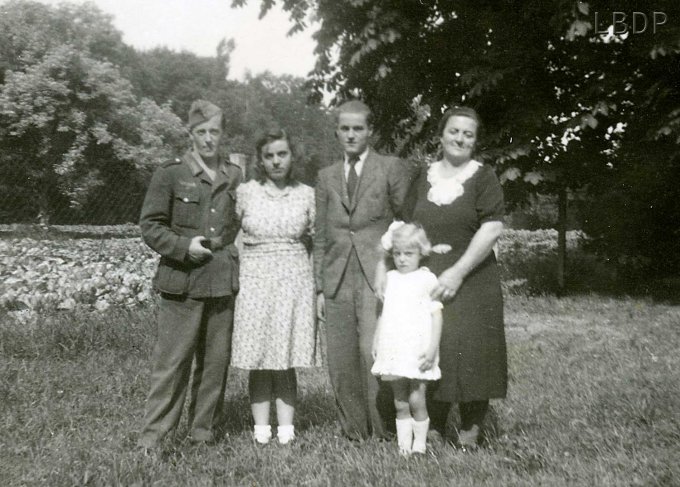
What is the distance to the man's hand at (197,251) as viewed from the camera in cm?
389

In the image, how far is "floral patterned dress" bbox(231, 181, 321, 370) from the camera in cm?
415

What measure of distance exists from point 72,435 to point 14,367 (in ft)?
4.91

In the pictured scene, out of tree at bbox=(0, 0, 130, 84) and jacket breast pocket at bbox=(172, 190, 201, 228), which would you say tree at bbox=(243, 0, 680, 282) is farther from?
tree at bbox=(0, 0, 130, 84)

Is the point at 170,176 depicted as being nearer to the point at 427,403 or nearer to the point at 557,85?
the point at 427,403

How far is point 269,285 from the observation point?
4.15 m

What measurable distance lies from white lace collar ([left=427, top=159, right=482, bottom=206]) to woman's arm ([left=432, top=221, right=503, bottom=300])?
0.83ft

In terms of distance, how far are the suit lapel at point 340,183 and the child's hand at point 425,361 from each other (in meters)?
1.03

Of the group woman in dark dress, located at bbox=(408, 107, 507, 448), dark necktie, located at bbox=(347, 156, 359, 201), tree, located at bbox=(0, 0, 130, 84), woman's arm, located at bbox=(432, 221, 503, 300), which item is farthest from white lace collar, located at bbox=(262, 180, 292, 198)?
tree, located at bbox=(0, 0, 130, 84)

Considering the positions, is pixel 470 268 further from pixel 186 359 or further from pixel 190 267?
pixel 186 359

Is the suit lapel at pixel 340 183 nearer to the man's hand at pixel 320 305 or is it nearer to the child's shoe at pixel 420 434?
the man's hand at pixel 320 305

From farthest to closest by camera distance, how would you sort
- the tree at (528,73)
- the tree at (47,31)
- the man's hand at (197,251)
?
the tree at (47,31) < the tree at (528,73) < the man's hand at (197,251)

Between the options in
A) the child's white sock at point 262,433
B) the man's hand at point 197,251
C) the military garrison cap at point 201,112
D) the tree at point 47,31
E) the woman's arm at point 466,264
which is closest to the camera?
the woman's arm at point 466,264

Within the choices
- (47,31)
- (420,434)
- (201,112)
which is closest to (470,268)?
(420,434)

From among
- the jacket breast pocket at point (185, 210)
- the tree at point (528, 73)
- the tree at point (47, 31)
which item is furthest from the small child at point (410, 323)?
the tree at point (47, 31)
